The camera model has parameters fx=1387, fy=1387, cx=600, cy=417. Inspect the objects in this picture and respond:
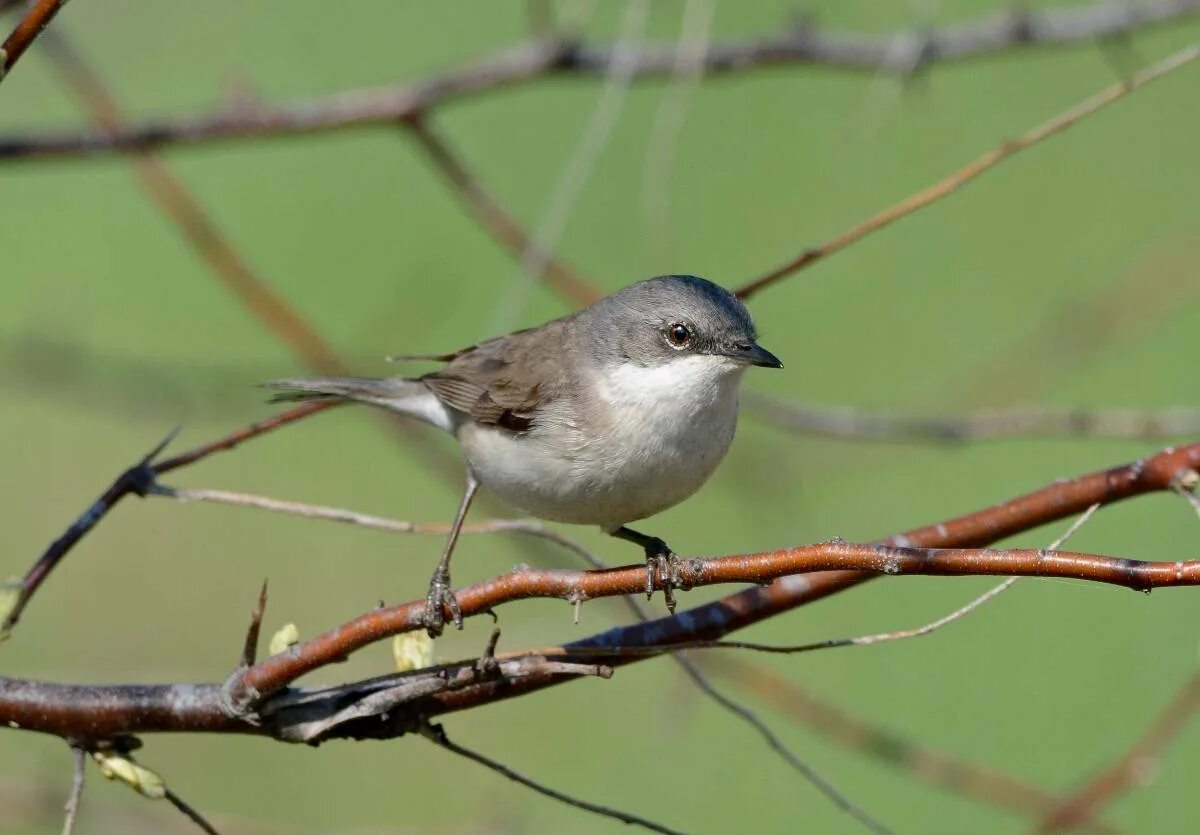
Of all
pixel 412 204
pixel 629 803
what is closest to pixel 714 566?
pixel 629 803

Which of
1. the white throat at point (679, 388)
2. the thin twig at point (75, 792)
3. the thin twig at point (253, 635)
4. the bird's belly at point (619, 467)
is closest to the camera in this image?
the thin twig at point (75, 792)

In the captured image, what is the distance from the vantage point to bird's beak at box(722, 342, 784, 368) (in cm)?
319

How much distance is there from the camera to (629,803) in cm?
600

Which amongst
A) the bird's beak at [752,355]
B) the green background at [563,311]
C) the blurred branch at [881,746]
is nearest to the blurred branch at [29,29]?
the bird's beak at [752,355]

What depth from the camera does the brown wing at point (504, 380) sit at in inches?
140

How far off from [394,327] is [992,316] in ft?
11.7

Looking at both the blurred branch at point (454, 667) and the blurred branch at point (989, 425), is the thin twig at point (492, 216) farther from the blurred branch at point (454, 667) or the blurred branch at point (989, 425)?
the blurred branch at point (454, 667)

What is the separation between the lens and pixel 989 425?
11.2ft

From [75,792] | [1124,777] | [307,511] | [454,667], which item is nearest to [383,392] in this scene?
[307,511]

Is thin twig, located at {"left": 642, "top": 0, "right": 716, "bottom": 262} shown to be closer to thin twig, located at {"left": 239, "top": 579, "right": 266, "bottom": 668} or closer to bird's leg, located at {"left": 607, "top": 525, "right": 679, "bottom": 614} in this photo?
bird's leg, located at {"left": 607, "top": 525, "right": 679, "bottom": 614}

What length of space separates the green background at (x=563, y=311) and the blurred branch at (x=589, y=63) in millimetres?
708

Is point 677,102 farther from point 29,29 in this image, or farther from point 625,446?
point 29,29

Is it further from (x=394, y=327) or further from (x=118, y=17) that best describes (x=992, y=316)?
(x=118, y=17)

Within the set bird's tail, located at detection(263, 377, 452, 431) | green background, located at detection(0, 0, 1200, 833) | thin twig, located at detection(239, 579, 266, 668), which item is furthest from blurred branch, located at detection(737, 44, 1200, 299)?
green background, located at detection(0, 0, 1200, 833)
